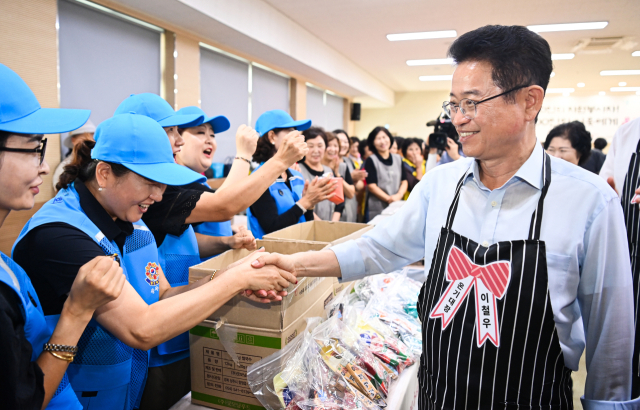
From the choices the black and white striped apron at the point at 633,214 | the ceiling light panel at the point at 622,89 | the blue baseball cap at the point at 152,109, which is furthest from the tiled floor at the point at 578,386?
the ceiling light panel at the point at 622,89

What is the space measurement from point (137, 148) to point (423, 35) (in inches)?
Answer: 286

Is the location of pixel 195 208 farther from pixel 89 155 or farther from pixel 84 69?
pixel 84 69

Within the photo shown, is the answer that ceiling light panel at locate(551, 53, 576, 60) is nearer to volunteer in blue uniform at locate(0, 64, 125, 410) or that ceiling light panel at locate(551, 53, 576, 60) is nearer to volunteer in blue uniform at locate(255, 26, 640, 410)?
volunteer in blue uniform at locate(255, 26, 640, 410)

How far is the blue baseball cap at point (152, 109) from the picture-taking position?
5.25ft

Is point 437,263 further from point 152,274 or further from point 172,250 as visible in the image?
point 172,250

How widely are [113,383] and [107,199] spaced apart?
0.51 meters

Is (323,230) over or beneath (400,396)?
over

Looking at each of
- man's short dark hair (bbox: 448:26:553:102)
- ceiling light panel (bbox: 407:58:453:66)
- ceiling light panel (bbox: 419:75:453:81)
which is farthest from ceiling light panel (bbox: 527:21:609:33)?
man's short dark hair (bbox: 448:26:553:102)

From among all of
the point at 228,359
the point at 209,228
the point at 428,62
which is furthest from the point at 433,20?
the point at 228,359

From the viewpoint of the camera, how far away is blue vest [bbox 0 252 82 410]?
817mm

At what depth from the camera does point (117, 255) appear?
1077 mm

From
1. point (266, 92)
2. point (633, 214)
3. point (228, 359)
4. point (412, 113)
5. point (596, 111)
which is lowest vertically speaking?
point (228, 359)

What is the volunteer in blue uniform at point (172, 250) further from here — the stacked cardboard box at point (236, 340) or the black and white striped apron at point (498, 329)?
the black and white striped apron at point (498, 329)

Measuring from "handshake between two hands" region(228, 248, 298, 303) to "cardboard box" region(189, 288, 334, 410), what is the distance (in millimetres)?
98
